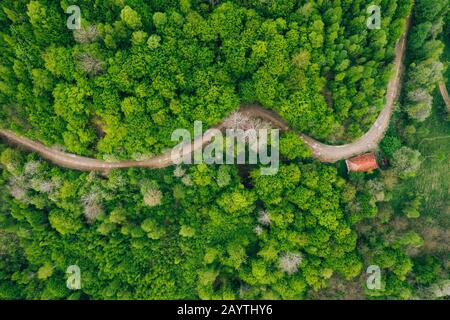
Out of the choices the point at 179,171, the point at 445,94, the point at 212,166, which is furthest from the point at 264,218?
the point at 445,94

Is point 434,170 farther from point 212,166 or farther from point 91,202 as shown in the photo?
point 91,202

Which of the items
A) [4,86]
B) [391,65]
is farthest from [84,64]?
[391,65]

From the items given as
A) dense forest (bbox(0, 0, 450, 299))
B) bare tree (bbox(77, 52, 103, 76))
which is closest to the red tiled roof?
dense forest (bbox(0, 0, 450, 299))

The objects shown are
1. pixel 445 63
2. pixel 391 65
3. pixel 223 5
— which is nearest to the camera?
pixel 223 5

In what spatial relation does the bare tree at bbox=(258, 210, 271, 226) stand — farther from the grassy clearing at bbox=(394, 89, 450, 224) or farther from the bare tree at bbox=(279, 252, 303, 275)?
the grassy clearing at bbox=(394, 89, 450, 224)
